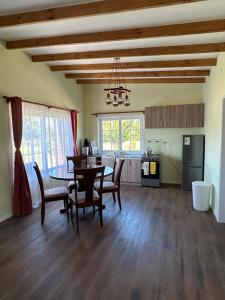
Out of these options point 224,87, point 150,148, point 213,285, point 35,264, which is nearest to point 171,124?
point 150,148

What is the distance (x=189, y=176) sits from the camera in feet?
17.3

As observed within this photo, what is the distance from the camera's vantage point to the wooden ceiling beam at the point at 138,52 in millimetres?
3309

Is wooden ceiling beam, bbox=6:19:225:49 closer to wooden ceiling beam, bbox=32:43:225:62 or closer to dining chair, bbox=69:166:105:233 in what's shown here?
wooden ceiling beam, bbox=32:43:225:62

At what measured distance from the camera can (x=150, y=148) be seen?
6.10 metres

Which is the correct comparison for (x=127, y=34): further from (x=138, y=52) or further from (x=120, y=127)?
(x=120, y=127)

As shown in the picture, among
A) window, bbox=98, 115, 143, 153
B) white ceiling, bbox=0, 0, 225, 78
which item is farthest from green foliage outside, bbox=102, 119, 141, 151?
white ceiling, bbox=0, 0, 225, 78

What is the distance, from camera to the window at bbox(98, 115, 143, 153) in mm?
6227

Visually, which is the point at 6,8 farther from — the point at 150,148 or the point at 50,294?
the point at 150,148

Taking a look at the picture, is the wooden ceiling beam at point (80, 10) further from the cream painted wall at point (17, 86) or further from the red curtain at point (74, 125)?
the red curtain at point (74, 125)

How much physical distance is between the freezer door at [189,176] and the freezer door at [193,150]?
0.40 feet

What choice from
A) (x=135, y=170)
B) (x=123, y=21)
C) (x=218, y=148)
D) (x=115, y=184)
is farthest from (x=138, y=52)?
(x=135, y=170)

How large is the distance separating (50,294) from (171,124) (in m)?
4.60

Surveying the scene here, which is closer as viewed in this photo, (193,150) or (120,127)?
(193,150)

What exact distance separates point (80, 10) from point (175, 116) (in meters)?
3.74
